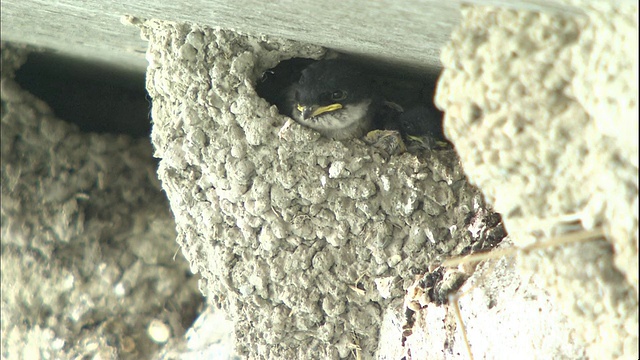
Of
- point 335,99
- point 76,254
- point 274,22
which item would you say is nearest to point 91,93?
point 76,254

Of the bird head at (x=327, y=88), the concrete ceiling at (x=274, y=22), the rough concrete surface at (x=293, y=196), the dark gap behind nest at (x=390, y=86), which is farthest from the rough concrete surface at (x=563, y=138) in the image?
the dark gap behind nest at (x=390, y=86)

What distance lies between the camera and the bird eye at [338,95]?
439 cm

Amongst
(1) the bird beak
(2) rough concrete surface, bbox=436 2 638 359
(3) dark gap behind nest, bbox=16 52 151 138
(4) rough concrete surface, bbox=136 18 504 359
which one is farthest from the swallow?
(3) dark gap behind nest, bbox=16 52 151 138

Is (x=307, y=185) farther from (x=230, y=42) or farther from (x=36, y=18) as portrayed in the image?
(x=36, y=18)

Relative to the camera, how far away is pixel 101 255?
5.79 m

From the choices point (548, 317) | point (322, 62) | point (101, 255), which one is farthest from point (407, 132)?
point (101, 255)

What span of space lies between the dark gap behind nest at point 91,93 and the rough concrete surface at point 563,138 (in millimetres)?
3465

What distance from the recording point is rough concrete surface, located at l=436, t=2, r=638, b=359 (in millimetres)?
2215

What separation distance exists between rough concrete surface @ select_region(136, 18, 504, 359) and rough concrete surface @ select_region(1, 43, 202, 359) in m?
1.62

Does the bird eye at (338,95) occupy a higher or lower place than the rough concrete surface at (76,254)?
higher

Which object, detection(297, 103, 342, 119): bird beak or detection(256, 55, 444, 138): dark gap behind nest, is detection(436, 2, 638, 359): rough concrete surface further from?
detection(256, 55, 444, 138): dark gap behind nest

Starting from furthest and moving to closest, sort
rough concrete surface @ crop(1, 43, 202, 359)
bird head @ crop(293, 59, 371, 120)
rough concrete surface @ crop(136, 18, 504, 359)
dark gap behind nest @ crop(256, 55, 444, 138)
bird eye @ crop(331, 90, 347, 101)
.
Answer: rough concrete surface @ crop(1, 43, 202, 359), dark gap behind nest @ crop(256, 55, 444, 138), bird eye @ crop(331, 90, 347, 101), bird head @ crop(293, 59, 371, 120), rough concrete surface @ crop(136, 18, 504, 359)

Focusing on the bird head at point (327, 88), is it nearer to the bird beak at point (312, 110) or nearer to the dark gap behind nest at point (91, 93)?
the bird beak at point (312, 110)

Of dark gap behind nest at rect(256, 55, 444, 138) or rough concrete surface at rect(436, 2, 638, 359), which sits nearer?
rough concrete surface at rect(436, 2, 638, 359)
